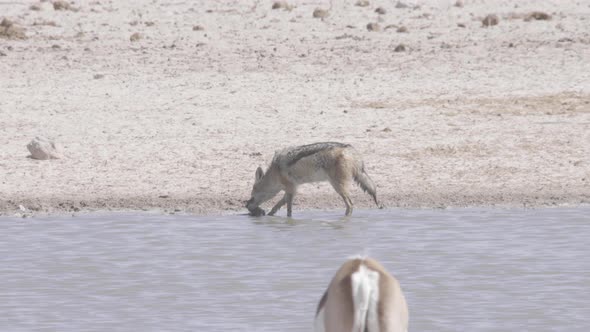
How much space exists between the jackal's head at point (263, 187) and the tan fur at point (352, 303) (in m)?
7.77

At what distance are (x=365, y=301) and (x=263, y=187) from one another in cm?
817

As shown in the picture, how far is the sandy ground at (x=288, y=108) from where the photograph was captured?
13805mm

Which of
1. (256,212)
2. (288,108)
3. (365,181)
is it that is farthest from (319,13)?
(365,181)

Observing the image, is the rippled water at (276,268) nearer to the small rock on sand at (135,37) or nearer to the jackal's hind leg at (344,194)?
the jackal's hind leg at (344,194)

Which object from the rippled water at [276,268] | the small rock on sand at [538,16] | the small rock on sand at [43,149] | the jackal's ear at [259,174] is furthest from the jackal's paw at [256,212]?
the small rock on sand at [538,16]

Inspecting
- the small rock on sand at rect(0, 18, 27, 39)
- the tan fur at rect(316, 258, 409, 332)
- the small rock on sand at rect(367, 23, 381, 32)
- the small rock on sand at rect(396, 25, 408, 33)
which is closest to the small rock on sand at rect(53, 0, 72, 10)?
the small rock on sand at rect(0, 18, 27, 39)

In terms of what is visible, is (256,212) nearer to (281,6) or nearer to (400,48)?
(400,48)

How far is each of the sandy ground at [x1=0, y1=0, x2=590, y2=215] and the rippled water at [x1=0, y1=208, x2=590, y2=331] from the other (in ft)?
2.28

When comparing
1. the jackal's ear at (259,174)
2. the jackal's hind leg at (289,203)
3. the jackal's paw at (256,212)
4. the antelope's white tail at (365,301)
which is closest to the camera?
the antelope's white tail at (365,301)

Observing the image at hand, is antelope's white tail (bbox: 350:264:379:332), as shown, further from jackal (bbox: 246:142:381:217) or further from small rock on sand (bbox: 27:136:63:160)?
small rock on sand (bbox: 27:136:63:160)

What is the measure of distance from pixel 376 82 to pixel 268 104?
1805 mm

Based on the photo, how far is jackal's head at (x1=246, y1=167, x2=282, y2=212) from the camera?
43.7ft

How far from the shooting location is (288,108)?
1636 centimetres

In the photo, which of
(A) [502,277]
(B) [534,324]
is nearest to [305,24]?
(A) [502,277]
